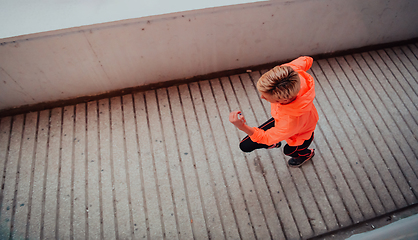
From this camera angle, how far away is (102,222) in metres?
1.76

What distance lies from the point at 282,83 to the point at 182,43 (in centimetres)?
111

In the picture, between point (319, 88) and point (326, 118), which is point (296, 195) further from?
point (319, 88)

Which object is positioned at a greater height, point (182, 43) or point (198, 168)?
point (182, 43)

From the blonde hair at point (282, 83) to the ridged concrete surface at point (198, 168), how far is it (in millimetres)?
967

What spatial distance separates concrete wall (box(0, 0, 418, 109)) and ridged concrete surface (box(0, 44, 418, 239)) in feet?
0.65

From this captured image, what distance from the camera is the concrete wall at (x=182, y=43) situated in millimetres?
1739

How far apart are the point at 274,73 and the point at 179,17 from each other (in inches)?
38.3

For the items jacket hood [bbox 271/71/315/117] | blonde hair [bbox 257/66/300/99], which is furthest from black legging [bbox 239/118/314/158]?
blonde hair [bbox 257/66/300/99]

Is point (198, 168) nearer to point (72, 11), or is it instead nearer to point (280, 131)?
point (280, 131)

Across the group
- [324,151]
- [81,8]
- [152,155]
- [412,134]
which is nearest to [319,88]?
[324,151]

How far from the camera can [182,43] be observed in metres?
1.95

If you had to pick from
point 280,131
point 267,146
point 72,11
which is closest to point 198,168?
point 267,146

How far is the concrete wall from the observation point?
68.5 inches

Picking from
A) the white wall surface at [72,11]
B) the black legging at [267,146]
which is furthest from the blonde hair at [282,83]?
the white wall surface at [72,11]
